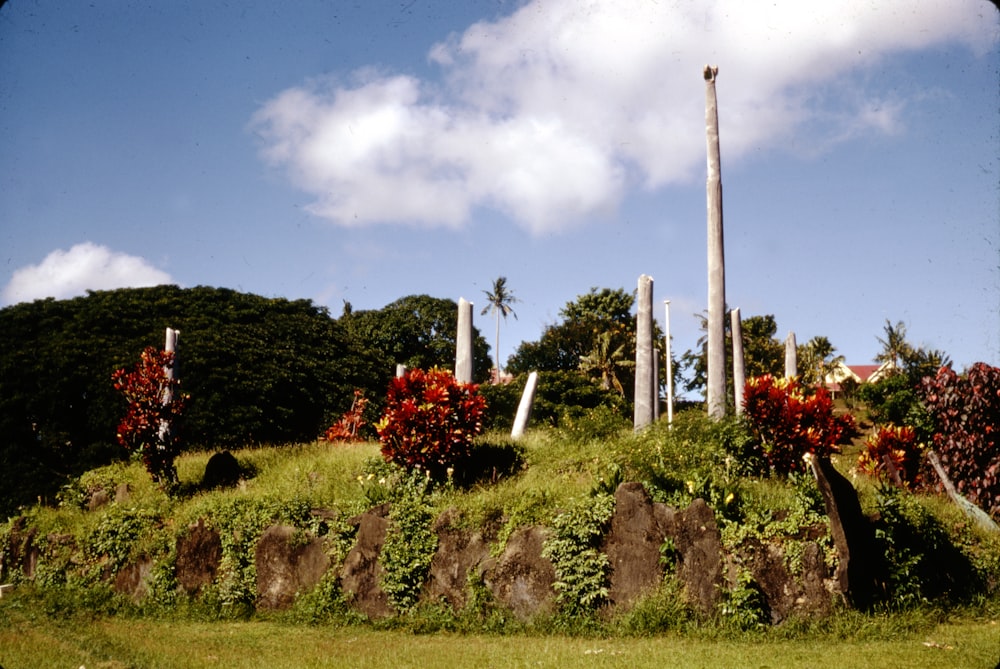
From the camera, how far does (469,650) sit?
867 cm

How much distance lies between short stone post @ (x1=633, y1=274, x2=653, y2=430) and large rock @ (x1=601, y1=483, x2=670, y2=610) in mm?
6500

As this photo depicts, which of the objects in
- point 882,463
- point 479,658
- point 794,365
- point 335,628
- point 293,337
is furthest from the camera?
point 293,337

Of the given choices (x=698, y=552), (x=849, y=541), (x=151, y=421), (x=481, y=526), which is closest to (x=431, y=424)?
(x=481, y=526)

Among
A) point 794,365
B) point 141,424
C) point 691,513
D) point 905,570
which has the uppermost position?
point 794,365

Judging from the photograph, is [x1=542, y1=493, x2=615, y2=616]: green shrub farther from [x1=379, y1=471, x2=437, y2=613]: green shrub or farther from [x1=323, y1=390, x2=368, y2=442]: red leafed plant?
[x1=323, y1=390, x2=368, y2=442]: red leafed plant

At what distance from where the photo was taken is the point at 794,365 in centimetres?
2242

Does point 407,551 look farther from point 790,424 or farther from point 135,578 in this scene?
point 790,424

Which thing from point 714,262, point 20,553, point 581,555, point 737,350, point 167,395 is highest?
point 714,262

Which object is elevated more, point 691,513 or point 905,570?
point 691,513

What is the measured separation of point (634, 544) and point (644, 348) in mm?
7471

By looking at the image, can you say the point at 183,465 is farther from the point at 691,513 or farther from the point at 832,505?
the point at 832,505

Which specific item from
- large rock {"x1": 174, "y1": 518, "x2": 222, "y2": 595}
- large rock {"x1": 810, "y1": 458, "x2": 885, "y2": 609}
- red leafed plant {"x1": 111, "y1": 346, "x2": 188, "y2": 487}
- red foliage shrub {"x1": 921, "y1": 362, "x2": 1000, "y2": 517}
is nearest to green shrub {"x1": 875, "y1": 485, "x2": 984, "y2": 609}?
large rock {"x1": 810, "y1": 458, "x2": 885, "y2": 609}

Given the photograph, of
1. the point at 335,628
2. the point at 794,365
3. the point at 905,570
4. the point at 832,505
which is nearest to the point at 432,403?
the point at 335,628

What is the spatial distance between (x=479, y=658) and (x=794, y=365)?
55.1ft
